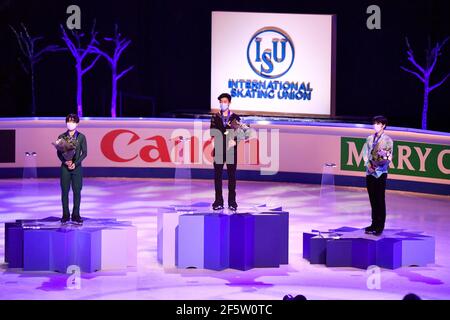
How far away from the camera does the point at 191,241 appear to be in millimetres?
12398

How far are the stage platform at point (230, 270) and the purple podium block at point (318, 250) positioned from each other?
0.11m

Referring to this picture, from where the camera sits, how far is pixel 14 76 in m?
24.8

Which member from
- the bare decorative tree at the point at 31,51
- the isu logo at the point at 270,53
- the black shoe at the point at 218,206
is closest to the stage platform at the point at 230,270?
the black shoe at the point at 218,206

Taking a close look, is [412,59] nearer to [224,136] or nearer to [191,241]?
[224,136]

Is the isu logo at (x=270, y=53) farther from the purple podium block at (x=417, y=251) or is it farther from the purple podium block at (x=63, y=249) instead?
the purple podium block at (x=63, y=249)

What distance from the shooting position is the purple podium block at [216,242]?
40.5 feet

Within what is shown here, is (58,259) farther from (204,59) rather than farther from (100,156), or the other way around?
(204,59)

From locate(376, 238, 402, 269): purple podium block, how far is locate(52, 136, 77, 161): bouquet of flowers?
4027mm

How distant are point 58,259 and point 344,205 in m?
6.69

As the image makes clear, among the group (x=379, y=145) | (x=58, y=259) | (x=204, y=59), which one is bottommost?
(x=58, y=259)

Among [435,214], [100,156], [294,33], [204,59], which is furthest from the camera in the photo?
[204,59]

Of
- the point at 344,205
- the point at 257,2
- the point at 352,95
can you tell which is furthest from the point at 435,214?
the point at 257,2

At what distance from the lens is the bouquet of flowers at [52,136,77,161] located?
40.8ft

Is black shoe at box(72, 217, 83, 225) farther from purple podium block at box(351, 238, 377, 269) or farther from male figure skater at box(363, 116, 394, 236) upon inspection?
male figure skater at box(363, 116, 394, 236)
